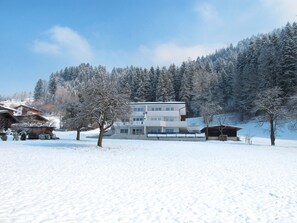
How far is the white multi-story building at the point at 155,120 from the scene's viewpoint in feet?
209

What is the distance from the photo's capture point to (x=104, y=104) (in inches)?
1156

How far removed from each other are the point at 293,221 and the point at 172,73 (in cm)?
9010

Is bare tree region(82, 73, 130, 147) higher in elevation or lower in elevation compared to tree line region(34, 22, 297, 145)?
lower

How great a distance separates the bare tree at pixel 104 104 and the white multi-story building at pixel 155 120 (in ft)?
104

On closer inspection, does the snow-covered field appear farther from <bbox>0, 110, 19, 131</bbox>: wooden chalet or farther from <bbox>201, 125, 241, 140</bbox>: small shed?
<bbox>201, 125, 241, 140</bbox>: small shed


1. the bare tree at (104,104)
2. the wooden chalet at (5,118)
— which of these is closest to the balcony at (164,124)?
the wooden chalet at (5,118)

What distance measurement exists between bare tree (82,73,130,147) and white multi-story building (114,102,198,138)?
31.8 m

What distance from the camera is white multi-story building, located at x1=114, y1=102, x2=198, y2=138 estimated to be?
6359cm

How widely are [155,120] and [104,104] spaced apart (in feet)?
120

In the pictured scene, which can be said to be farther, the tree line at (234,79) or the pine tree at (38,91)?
the pine tree at (38,91)

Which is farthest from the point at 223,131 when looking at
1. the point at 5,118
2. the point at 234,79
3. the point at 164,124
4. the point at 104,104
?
the point at 5,118

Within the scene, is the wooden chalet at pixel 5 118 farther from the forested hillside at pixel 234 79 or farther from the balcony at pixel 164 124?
the balcony at pixel 164 124

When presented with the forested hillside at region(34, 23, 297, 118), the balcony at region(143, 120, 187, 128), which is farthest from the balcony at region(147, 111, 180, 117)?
the forested hillside at region(34, 23, 297, 118)

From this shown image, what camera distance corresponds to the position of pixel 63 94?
474 ft
